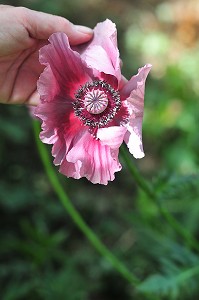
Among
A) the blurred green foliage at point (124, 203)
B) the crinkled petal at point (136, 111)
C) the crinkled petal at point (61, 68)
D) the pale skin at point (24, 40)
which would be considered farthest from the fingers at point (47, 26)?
the blurred green foliage at point (124, 203)

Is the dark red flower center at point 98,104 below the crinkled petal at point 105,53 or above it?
below

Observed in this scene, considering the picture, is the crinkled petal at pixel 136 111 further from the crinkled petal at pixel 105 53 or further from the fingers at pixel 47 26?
the fingers at pixel 47 26

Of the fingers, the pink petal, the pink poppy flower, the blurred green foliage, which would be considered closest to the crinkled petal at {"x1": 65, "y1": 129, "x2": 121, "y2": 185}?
the pink poppy flower

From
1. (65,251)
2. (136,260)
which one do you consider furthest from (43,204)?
(136,260)

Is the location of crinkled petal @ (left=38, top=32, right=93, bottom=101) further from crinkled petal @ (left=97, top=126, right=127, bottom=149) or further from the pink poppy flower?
crinkled petal @ (left=97, top=126, right=127, bottom=149)

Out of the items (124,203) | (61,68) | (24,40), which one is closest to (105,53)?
(61,68)

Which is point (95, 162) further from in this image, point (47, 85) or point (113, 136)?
point (47, 85)

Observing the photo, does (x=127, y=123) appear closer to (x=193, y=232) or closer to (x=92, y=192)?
(x=193, y=232)
